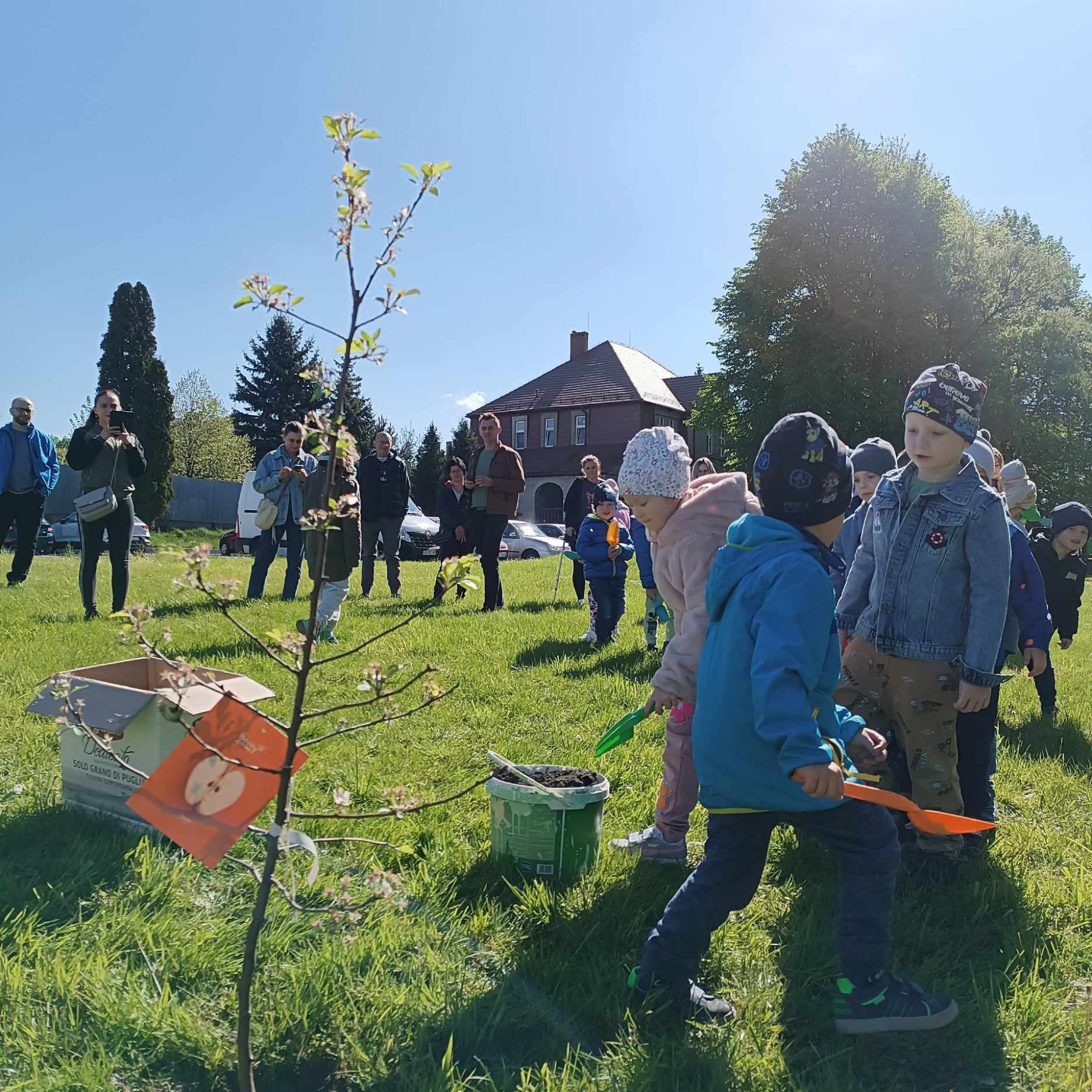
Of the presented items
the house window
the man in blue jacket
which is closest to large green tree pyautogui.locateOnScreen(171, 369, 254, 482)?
the house window

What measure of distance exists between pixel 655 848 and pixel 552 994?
100cm

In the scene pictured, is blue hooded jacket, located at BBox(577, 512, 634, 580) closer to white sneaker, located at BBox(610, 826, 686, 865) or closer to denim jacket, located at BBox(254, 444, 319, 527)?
denim jacket, located at BBox(254, 444, 319, 527)

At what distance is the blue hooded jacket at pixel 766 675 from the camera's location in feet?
7.09

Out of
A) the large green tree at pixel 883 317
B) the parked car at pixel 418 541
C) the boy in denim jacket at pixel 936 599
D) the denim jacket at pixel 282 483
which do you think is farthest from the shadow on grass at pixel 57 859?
the large green tree at pixel 883 317

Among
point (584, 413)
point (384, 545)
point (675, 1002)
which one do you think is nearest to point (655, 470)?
point (675, 1002)

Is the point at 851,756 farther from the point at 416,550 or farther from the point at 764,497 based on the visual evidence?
the point at 416,550

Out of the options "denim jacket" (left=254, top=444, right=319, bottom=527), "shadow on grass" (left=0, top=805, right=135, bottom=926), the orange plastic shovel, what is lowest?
"shadow on grass" (left=0, top=805, right=135, bottom=926)

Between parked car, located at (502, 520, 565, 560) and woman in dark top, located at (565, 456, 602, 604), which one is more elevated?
woman in dark top, located at (565, 456, 602, 604)

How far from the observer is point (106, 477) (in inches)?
317

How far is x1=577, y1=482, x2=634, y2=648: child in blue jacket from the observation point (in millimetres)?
8125

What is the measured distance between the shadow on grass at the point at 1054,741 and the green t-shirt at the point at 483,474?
593cm

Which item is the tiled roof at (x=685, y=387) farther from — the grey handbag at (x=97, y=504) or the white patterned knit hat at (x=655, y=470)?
the white patterned knit hat at (x=655, y=470)

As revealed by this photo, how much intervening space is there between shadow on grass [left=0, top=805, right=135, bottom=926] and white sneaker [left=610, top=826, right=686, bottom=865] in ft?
6.12

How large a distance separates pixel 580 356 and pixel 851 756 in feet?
156
